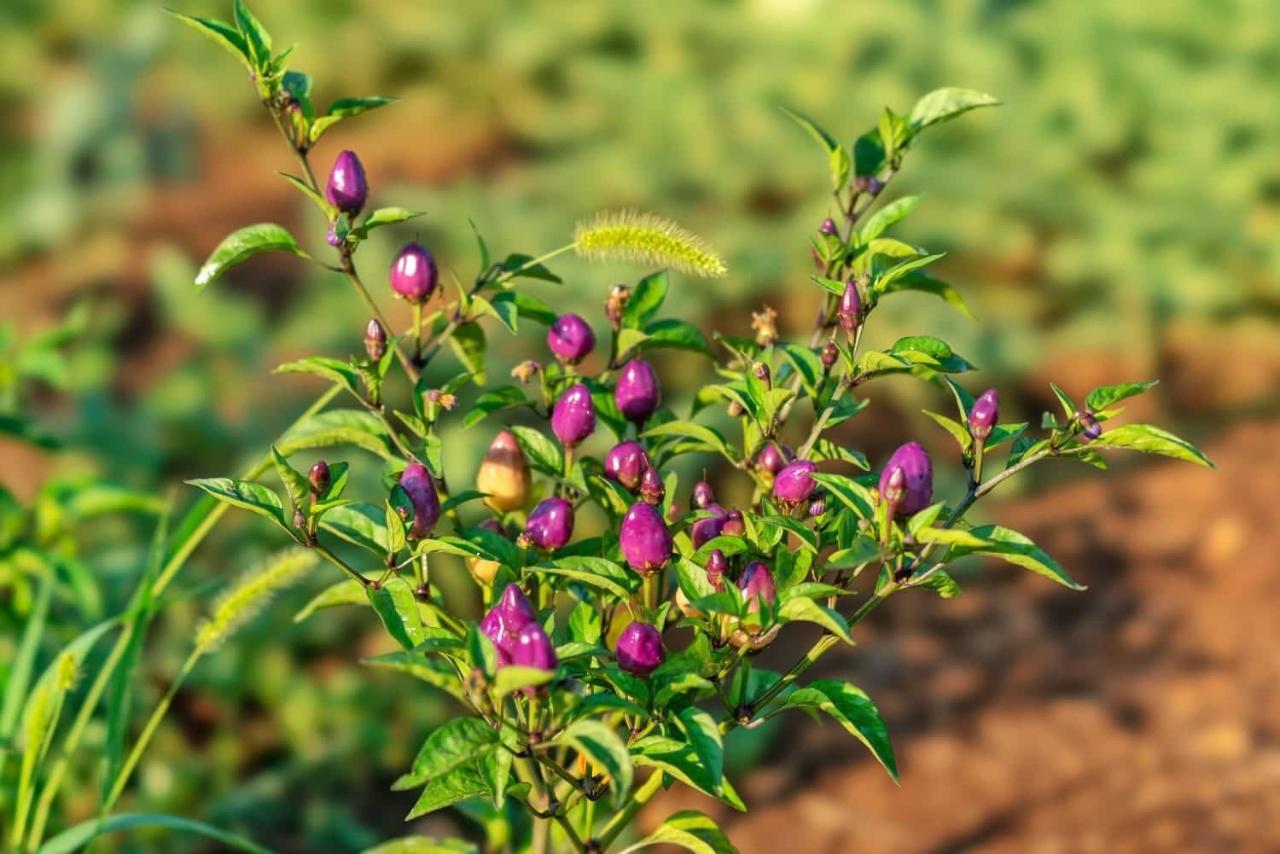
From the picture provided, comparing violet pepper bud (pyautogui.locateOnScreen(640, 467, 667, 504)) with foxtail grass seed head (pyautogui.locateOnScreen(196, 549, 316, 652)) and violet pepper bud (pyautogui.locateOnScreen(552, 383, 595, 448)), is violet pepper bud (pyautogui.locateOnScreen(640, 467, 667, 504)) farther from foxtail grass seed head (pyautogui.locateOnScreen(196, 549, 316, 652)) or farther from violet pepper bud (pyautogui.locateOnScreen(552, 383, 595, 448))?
foxtail grass seed head (pyautogui.locateOnScreen(196, 549, 316, 652))

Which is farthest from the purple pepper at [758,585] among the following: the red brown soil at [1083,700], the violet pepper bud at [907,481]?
the red brown soil at [1083,700]

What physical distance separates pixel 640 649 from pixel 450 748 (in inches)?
6.6

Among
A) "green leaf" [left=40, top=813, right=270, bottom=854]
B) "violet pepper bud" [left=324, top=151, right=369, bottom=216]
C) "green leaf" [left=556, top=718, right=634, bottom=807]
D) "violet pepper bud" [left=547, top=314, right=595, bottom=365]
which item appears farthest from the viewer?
"green leaf" [left=40, top=813, right=270, bottom=854]

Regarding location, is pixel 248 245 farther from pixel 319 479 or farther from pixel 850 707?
pixel 850 707

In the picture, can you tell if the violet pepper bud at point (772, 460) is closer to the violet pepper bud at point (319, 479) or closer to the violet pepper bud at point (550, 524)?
the violet pepper bud at point (550, 524)

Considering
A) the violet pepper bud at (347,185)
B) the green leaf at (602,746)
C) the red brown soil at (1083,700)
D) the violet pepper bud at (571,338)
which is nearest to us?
the green leaf at (602,746)

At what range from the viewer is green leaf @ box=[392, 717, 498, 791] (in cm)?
107

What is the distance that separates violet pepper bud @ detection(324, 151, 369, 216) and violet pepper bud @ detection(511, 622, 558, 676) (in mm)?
405

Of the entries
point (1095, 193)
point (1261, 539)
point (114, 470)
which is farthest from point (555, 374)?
point (1095, 193)

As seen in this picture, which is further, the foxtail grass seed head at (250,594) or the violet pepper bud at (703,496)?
the foxtail grass seed head at (250,594)

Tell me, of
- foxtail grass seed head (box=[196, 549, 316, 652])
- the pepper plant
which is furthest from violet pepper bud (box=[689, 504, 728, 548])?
foxtail grass seed head (box=[196, 549, 316, 652])

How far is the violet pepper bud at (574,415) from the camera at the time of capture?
1299mm

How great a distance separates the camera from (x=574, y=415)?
1298 millimetres

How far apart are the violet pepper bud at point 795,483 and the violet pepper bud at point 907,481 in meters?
0.07
